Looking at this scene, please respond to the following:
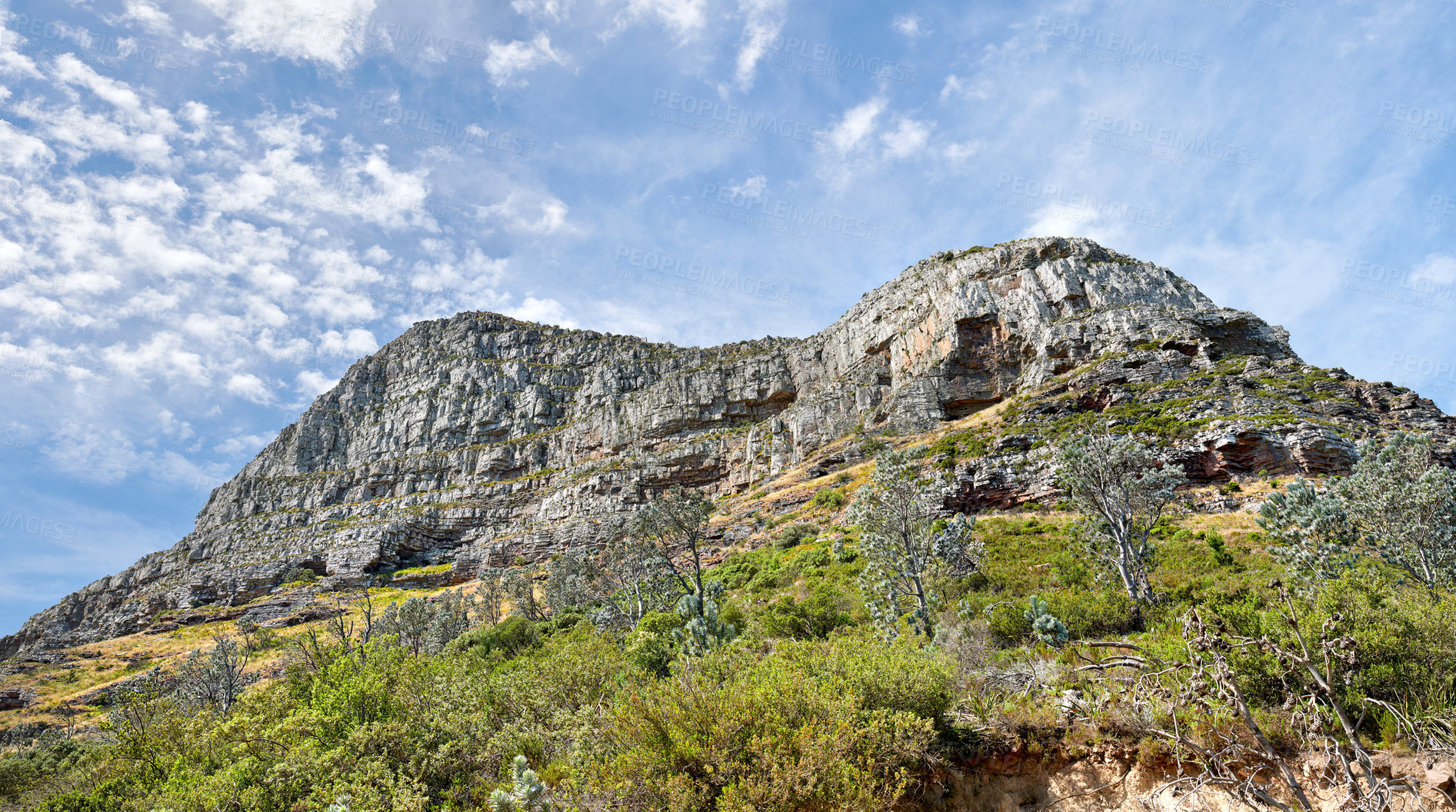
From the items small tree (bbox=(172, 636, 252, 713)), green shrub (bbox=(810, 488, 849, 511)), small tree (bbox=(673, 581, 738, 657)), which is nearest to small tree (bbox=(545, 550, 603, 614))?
small tree (bbox=(172, 636, 252, 713))

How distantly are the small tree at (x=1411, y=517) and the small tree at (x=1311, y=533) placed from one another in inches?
21.1

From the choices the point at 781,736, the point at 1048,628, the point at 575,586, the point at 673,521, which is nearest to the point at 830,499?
the point at 575,586

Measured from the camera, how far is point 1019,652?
14.0 metres

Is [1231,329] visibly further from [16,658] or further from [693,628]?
[16,658]

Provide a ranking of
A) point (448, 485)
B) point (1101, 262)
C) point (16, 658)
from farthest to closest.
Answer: point (448, 485) → point (1101, 262) → point (16, 658)

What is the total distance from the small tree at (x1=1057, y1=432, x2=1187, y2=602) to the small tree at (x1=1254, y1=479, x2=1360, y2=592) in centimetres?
310

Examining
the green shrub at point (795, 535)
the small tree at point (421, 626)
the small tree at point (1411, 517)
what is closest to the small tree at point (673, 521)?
the green shrub at point (795, 535)

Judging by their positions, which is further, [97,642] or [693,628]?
[97,642]

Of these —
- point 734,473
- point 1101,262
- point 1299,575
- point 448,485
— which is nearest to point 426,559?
point 448,485

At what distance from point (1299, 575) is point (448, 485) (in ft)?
361

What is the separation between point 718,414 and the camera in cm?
10150

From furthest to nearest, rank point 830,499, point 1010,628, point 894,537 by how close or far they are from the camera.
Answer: point 830,499
point 894,537
point 1010,628

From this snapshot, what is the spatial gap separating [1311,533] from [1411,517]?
2.34m

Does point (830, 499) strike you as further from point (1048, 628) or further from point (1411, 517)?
point (1048, 628)
